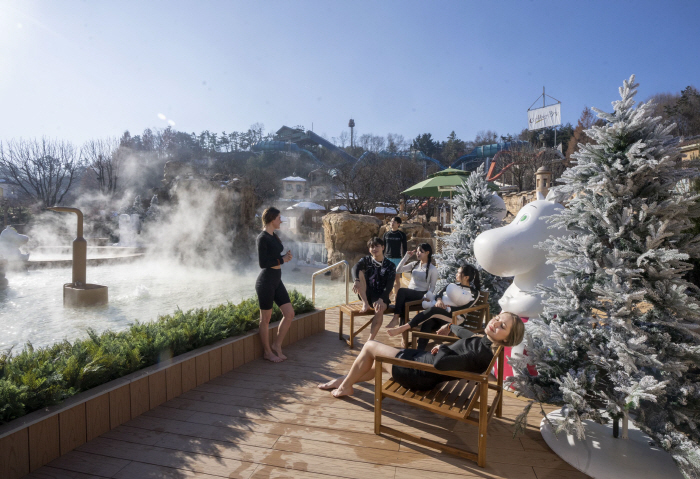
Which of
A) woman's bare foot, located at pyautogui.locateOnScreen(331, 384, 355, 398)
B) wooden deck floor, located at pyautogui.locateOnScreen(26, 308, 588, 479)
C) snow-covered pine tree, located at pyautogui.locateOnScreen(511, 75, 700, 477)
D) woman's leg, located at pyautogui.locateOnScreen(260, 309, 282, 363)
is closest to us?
snow-covered pine tree, located at pyautogui.locateOnScreen(511, 75, 700, 477)

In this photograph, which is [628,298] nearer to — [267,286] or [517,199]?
[267,286]

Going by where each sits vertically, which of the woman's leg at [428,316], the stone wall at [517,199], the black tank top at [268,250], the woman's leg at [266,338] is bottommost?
the woman's leg at [266,338]

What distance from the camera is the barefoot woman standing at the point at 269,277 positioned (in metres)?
3.78

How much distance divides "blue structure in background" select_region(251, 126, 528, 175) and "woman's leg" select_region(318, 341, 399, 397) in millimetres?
38074

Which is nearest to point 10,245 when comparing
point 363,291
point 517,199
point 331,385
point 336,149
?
point 363,291

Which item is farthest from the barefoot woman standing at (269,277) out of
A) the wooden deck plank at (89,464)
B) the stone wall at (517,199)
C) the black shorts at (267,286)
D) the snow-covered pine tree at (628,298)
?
the stone wall at (517,199)

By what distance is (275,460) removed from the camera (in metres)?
2.34

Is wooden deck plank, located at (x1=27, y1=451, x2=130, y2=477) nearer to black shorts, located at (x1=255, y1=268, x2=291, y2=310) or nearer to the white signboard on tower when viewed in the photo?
black shorts, located at (x1=255, y1=268, x2=291, y2=310)

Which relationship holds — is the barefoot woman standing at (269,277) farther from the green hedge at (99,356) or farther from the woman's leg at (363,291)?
the woman's leg at (363,291)

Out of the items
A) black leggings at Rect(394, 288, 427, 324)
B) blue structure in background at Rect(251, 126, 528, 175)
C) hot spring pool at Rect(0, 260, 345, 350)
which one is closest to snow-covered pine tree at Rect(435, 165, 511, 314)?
black leggings at Rect(394, 288, 427, 324)

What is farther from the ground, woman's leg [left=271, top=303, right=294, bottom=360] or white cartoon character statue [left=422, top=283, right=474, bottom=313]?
white cartoon character statue [left=422, top=283, right=474, bottom=313]

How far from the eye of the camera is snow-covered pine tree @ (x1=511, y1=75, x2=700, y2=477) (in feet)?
6.63

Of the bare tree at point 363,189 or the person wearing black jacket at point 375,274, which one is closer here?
the person wearing black jacket at point 375,274

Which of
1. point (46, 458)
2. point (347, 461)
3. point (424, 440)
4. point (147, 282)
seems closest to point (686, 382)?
point (424, 440)
